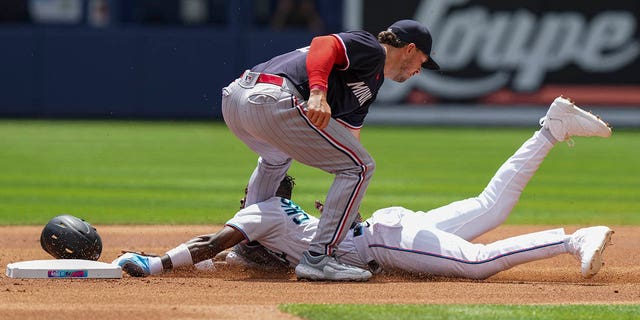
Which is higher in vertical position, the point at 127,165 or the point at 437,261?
the point at 437,261

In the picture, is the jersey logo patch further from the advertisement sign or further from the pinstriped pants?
the advertisement sign

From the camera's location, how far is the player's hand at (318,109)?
5.93 meters

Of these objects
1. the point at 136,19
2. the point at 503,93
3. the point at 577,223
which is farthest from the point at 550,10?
the point at 577,223

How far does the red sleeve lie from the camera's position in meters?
5.98

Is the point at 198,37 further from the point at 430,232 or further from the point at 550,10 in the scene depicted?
the point at 430,232

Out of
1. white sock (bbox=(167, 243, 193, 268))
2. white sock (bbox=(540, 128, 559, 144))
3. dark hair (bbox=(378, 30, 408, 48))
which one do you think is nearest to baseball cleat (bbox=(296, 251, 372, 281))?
white sock (bbox=(167, 243, 193, 268))

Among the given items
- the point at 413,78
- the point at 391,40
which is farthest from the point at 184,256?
the point at 413,78

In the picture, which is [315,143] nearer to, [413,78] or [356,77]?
[356,77]

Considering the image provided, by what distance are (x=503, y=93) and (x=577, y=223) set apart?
12082 millimetres

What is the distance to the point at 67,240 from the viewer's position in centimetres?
662

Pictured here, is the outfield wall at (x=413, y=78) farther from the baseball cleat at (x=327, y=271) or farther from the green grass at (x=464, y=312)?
the green grass at (x=464, y=312)

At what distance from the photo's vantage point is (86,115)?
22.0 metres

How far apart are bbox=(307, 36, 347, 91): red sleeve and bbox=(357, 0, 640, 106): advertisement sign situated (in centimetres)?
1541

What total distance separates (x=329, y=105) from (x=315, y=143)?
0.25 metres
